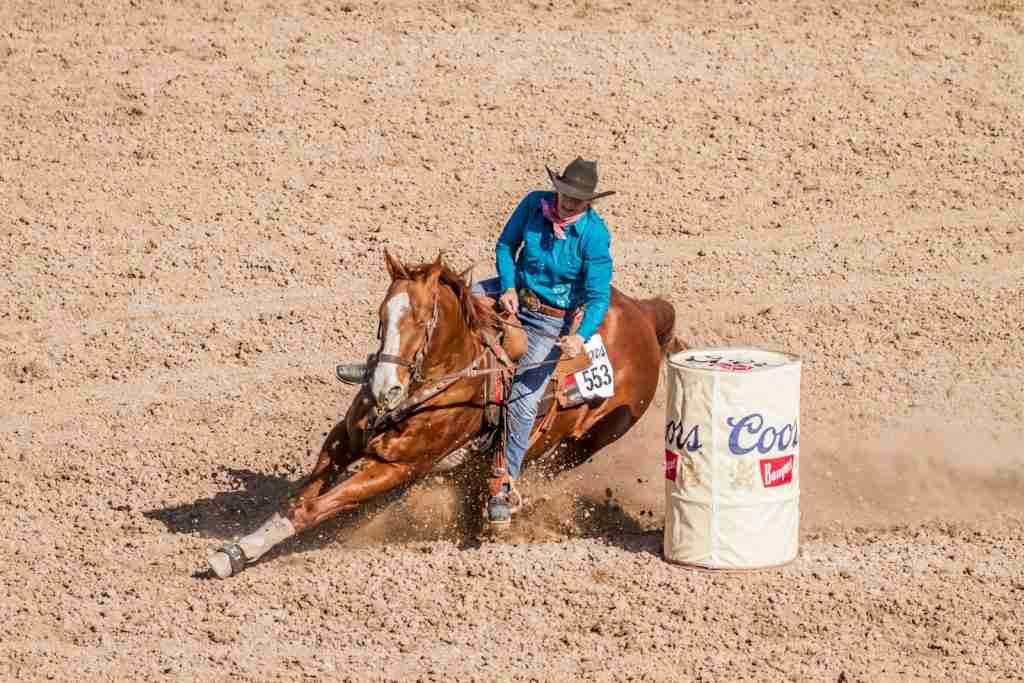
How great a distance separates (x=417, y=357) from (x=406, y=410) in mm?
629

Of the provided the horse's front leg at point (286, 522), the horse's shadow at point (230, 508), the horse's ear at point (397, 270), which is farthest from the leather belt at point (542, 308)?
the horse's shadow at point (230, 508)

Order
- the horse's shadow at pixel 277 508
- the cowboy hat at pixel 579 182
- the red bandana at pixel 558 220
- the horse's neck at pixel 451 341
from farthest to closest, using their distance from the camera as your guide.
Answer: the horse's shadow at pixel 277 508 < the red bandana at pixel 558 220 < the cowboy hat at pixel 579 182 < the horse's neck at pixel 451 341

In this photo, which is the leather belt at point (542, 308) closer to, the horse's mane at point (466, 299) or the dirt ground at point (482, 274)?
the horse's mane at point (466, 299)

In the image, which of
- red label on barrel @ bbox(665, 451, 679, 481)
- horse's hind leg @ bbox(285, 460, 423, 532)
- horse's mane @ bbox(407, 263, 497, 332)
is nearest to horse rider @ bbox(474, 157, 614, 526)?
horse's mane @ bbox(407, 263, 497, 332)

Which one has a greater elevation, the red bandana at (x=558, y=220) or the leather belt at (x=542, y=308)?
the red bandana at (x=558, y=220)

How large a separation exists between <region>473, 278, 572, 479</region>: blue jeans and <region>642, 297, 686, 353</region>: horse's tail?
1532 mm

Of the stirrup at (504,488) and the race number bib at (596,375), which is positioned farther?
the race number bib at (596,375)

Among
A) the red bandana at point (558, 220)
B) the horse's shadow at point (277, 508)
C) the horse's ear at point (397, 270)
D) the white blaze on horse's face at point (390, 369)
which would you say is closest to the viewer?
the white blaze on horse's face at point (390, 369)

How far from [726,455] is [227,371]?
555cm

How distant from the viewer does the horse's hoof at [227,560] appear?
352 inches

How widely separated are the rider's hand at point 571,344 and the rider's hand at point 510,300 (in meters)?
0.38

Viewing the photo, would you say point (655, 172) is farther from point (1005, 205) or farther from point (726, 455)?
point (726, 455)

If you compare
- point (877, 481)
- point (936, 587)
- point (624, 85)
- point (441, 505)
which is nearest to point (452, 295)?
point (441, 505)

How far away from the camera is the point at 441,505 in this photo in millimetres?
10289
